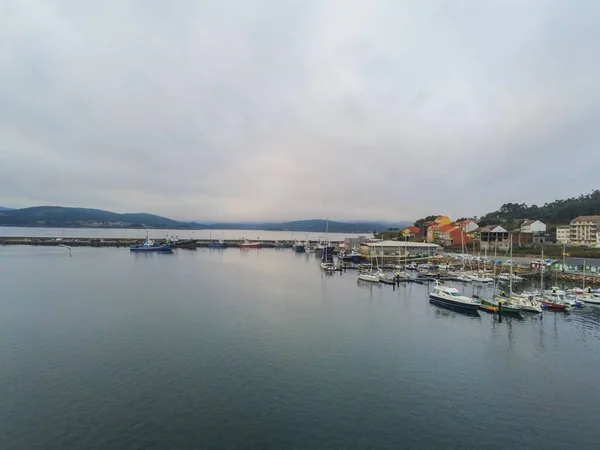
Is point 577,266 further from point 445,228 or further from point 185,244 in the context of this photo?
point 185,244

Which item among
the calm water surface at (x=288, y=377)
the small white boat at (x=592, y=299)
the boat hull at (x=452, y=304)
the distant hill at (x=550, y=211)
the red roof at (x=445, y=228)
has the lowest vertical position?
the calm water surface at (x=288, y=377)

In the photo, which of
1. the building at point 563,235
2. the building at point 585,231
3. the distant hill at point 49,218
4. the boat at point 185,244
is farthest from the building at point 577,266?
the distant hill at point 49,218

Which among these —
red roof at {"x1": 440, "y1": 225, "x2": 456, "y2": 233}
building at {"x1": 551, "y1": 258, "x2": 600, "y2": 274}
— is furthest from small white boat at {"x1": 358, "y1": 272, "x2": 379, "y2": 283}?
red roof at {"x1": 440, "y1": 225, "x2": 456, "y2": 233}

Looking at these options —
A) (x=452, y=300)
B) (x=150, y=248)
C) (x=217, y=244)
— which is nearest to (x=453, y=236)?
(x=452, y=300)

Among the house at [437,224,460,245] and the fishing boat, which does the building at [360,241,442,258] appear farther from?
the fishing boat

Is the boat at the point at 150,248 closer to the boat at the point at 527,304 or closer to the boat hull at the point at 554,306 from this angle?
the boat at the point at 527,304
